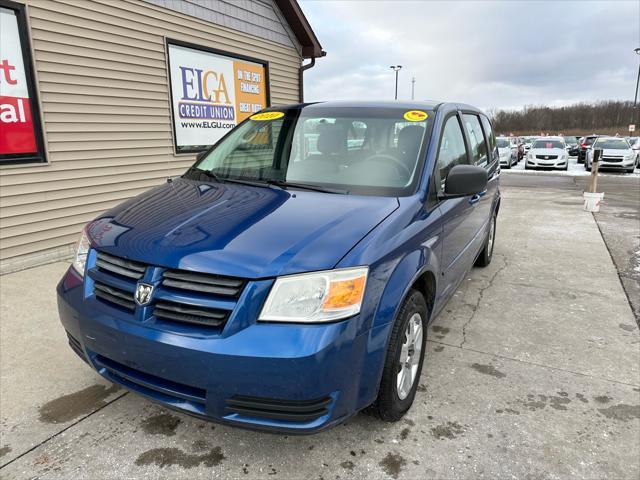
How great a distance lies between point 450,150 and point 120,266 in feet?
7.46

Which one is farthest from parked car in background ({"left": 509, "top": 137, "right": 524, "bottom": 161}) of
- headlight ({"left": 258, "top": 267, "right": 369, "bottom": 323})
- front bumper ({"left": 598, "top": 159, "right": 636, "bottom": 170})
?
headlight ({"left": 258, "top": 267, "right": 369, "bottom": 323})

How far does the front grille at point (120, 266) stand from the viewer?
2.07 m

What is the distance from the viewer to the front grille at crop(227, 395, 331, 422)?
6.05 feet

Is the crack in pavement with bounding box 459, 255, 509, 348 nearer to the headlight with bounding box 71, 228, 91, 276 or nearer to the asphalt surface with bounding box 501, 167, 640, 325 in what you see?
the asphalt surface with bounding box 501, 167, 640, 325

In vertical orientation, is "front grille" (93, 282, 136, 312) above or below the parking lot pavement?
above

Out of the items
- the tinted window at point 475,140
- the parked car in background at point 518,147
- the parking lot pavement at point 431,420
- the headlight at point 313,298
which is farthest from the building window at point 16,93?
the parked car in background at point 518,147

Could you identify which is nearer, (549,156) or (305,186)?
(305,186)

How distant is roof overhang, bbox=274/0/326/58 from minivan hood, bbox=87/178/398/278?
748cm

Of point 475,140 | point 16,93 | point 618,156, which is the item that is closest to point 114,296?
point 475,140

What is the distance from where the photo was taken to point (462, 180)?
272 centimetres

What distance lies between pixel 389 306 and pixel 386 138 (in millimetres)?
1358

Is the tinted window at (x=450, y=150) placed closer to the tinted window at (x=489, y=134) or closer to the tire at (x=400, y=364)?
the tire at (x=400, y=364)

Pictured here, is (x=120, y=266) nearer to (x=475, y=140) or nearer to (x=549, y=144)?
(x=475, y=140)

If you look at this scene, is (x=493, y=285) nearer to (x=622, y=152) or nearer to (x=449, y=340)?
(x=449, y=340)
